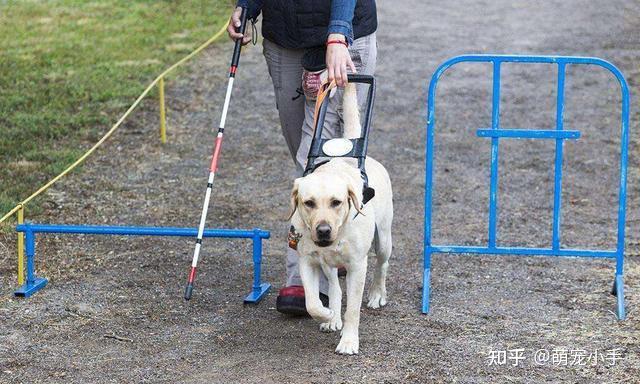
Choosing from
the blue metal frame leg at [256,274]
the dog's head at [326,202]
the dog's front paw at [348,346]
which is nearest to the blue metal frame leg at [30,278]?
the blue metal frame leg at [256,274]

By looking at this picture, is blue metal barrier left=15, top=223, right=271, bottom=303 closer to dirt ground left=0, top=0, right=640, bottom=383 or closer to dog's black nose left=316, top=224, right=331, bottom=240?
dirt ground left=0, top=0, right=640, bottom=383

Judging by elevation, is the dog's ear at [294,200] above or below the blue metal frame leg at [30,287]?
above

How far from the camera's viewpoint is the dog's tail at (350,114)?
5469 mm

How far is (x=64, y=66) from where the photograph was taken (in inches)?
492

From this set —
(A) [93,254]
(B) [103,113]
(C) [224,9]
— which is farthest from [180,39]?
(A) [93,254]

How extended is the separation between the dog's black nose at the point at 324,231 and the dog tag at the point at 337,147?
551 millimetres

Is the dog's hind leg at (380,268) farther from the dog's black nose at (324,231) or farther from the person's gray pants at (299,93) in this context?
the dog's black nose at (324,231)

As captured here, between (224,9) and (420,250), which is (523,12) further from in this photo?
(420,250)

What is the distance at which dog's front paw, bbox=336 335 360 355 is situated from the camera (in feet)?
16.8

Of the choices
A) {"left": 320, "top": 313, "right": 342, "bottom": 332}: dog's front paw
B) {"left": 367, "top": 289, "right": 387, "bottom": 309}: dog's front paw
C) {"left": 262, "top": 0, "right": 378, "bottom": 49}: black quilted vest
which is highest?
{"left": 262, "top": 0, "right": 378, "bottom": 49}: black quilted vest

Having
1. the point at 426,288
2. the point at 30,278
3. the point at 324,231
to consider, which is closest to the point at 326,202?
the point at 324,231

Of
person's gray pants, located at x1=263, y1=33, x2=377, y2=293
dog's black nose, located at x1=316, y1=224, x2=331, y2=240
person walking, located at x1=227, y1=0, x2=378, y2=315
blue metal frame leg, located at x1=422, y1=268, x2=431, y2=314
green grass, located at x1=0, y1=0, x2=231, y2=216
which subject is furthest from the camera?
green grass, located at x1=0, y1=0, x2=231, y2=216

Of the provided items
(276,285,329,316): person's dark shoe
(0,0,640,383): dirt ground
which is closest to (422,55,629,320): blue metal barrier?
(0,0,640,383): dirt ground

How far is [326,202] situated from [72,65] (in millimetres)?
8368
